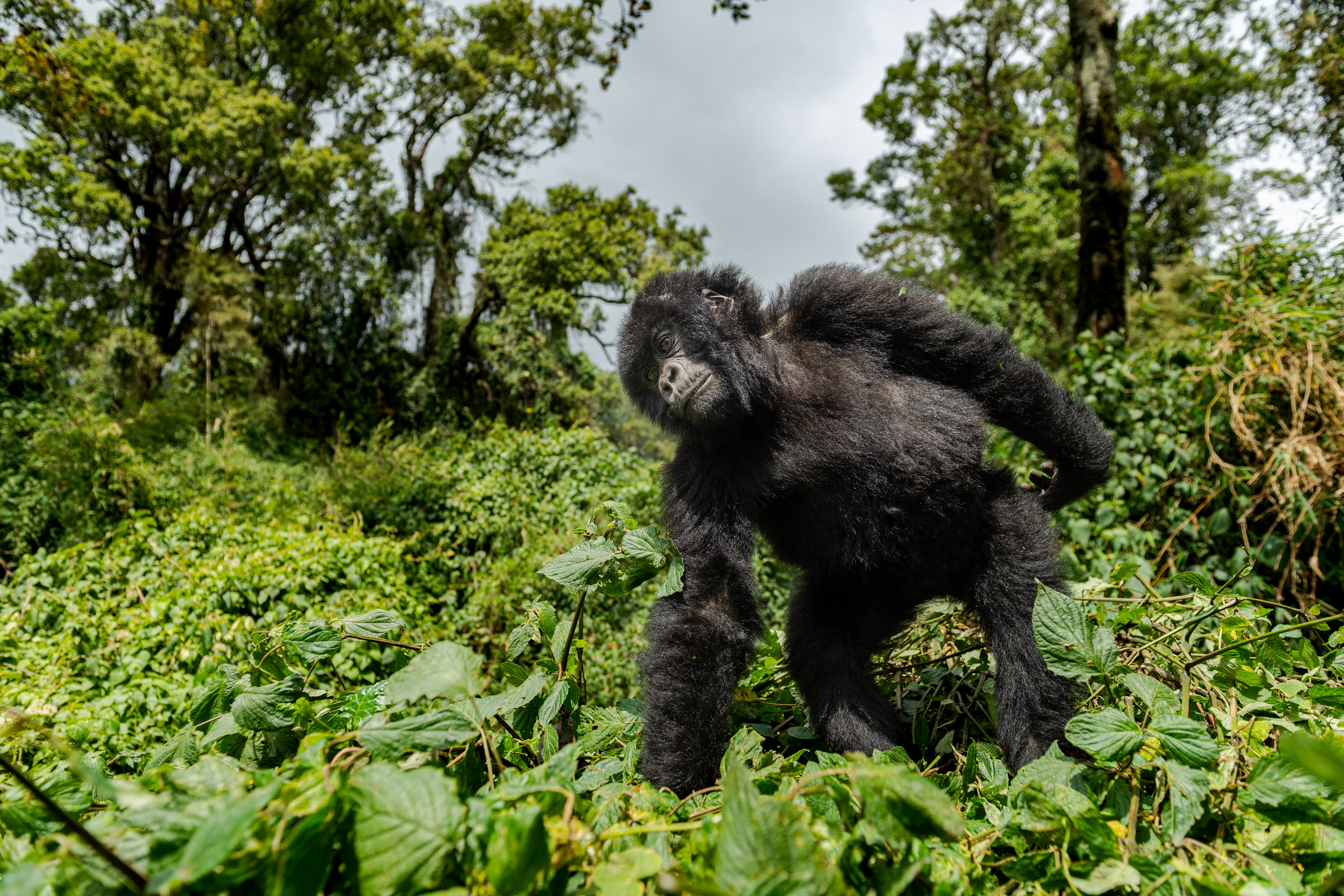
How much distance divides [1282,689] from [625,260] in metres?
11.1

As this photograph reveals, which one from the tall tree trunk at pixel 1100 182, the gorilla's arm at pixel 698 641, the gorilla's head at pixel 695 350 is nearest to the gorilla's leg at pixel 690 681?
the gorilla's arm at pixel 698 641

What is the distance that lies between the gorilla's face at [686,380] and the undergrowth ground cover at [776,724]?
0.52 meters

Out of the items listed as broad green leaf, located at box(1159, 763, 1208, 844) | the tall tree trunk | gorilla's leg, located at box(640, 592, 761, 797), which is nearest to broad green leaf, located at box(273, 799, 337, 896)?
gorilla's leg, located at box(640, 592, 761, 797)

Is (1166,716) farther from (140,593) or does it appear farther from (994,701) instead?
(140,593)

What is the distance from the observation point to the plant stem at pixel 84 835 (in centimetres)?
80

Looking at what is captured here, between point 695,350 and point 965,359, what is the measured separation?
3.13ft

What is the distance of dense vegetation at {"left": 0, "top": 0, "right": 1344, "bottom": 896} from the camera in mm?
1082

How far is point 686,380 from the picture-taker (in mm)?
2488

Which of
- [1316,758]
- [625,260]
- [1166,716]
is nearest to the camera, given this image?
[1316,758]

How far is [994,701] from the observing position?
2391 millimetres

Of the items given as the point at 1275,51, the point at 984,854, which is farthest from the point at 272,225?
the point at 1275,51

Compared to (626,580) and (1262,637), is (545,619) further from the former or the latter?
(1262,637)

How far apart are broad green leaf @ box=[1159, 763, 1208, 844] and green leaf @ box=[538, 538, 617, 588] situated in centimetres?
125

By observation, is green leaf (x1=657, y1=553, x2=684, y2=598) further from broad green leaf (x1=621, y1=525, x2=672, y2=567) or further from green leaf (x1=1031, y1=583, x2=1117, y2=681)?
green leaf (x1=1031, y1=583, x2=1117, y2=681)
